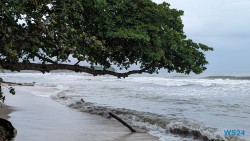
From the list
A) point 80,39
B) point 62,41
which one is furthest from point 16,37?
point 80,39

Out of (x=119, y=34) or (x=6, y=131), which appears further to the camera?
(x=119, y=34)

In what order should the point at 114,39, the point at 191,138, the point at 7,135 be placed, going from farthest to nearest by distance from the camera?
the point at 114,39, the point at 191,138, the point at 7,135

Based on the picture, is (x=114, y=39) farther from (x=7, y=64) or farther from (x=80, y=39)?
(x=80, y=39)

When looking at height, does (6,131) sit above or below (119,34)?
below

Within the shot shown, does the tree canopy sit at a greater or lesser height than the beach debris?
greater

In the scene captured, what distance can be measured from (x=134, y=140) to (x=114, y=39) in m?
3.92

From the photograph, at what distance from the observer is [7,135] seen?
7.62 m

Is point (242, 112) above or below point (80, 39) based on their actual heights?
below

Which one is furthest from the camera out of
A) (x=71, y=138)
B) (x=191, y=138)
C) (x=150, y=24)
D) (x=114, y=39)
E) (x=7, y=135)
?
(x=150, y=24)

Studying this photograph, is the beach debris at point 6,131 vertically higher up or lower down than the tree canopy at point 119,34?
lower down

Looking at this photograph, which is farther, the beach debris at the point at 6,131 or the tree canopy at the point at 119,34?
the tree canopy at the point at 119,34

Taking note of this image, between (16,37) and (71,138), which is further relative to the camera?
(71,138)

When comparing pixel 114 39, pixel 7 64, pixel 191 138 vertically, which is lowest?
pixel 191 138

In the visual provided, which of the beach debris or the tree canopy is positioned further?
the tree canopy
